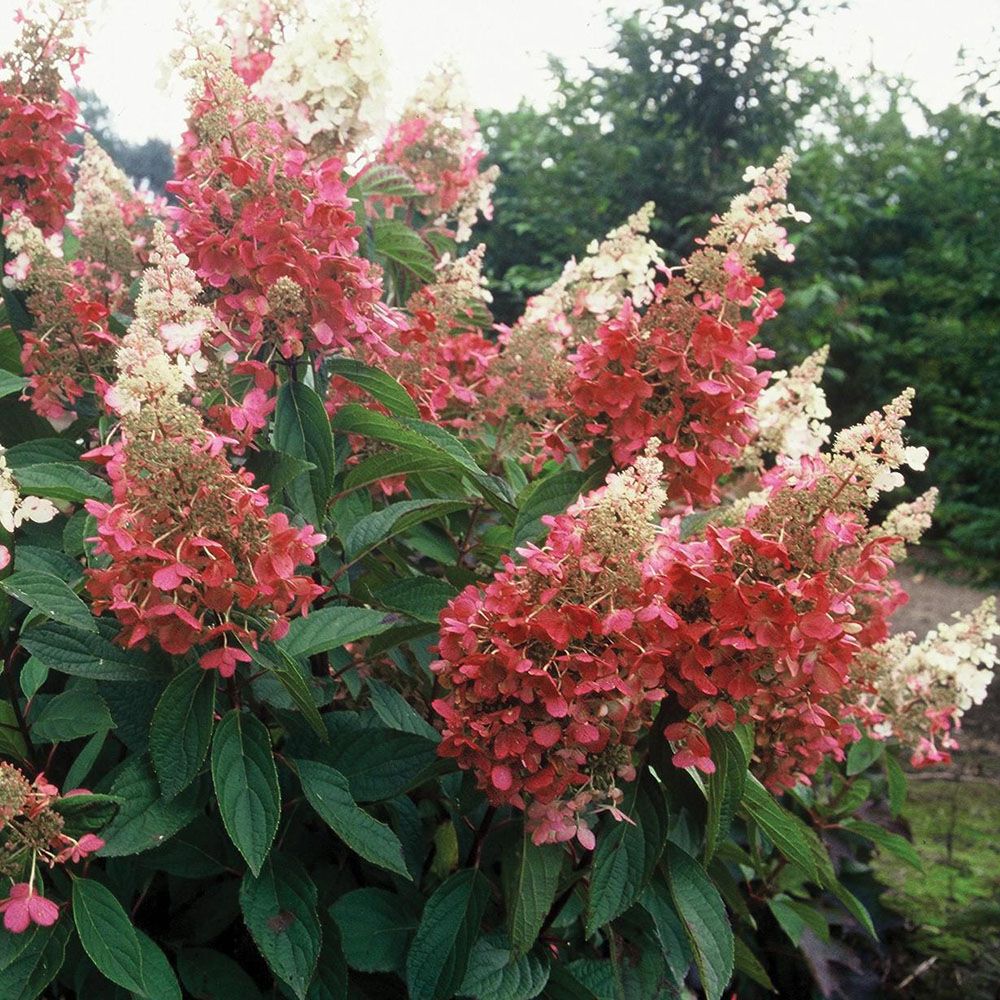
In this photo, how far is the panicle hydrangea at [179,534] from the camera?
1.04 m

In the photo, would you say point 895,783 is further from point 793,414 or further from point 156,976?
point 156,976

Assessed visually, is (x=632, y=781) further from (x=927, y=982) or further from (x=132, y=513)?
(x=927, y=982)

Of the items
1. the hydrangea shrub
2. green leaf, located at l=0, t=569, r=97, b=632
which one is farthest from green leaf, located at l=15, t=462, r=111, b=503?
green leaf, located at l=0, t=569, r=97, b=632

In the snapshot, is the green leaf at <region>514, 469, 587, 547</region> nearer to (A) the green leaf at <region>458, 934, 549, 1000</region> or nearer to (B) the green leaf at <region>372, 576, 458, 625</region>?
(B) the green leaf at <region>372, 576, 458, 625</region>

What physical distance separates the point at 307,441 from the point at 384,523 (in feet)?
0.48

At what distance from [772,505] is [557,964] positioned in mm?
722

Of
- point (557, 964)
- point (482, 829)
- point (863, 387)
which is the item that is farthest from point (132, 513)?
point (863, 387)

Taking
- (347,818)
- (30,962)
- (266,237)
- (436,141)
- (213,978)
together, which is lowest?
(213,978)

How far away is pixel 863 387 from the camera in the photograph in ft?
31.7

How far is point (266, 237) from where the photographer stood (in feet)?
4.39

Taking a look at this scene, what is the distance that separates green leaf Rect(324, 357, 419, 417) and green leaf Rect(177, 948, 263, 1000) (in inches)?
30.7

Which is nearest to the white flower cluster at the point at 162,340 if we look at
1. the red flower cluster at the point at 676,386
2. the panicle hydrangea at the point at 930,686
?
the red flower cluster at the point at 676,386

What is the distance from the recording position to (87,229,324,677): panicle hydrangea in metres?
1.04

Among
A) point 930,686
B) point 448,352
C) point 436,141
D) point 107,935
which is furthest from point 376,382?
point 930,686
